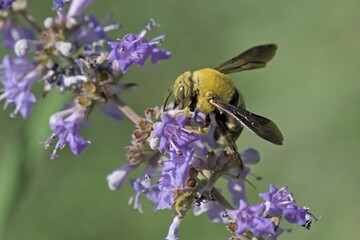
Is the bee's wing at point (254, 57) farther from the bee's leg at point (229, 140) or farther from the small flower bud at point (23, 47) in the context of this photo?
the small flower bud at point (23, 47)

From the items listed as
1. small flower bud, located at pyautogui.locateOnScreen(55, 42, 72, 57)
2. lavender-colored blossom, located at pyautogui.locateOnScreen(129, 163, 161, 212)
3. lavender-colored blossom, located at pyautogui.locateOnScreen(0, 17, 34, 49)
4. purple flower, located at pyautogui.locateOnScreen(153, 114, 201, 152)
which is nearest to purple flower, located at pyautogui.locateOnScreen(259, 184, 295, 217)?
purple flower, located at pyautogui.locateOnScreen(153, 114, 201, 152)

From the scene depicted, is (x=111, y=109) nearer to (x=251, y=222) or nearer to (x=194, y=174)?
(x=194, y=174)

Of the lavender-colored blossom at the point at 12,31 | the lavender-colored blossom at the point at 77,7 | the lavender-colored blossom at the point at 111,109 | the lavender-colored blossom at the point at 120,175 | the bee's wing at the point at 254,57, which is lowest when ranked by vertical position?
the lavender-colored blossom at the point at 120,175

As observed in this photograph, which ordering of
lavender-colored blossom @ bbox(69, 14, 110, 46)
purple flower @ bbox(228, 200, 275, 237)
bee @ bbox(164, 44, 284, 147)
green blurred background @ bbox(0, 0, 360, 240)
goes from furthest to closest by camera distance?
green blurred background @ bbox(0, 0, 360, 240) → lavender-colored blossom @ bbox(69, 14, 110, 46) → bee @ bbox(164, 44, 284, 147) → purple flower @ bbox(228, 200, 275, 237)

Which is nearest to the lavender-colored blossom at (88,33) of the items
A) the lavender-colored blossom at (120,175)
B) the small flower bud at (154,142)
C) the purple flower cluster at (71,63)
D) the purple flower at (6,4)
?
the purple flower cluster at (71,63)

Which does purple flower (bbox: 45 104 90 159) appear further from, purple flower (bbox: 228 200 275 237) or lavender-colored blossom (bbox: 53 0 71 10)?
purple flower (bbox: 228 200 275 237)

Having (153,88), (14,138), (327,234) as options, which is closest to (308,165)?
(327,234)

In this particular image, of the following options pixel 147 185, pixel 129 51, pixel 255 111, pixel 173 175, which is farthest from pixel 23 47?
pixel 255 111
